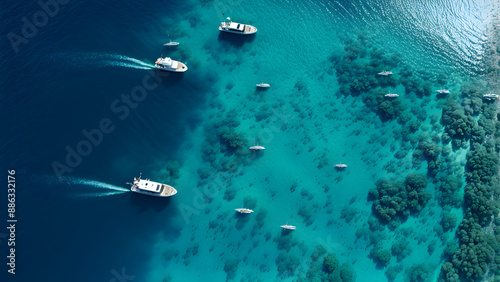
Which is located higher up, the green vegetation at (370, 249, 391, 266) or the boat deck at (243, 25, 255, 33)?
the boat deck at (243, 25, 255, 33)

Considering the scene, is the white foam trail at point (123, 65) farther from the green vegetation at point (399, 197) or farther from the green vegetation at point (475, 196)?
the green vegetation at point (475, 196)

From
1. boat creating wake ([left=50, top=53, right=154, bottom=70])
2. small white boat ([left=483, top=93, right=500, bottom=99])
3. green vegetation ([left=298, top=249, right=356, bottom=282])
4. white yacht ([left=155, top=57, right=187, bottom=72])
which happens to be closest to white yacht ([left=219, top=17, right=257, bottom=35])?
white yacht ([left=155, top=57, right=187, bottom=72])

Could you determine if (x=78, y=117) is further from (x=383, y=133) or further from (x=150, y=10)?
(x=383, y=133)

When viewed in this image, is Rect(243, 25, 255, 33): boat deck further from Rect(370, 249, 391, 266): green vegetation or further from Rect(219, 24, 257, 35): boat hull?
Rect(370, 249, 391, 266): green vegetation

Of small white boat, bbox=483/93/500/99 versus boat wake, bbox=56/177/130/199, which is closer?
boat wake, bbox=56/177/130/199

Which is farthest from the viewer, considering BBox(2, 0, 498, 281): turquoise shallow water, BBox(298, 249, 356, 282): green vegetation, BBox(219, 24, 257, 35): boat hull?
BBox(219, 24, 257, 35): boat hull

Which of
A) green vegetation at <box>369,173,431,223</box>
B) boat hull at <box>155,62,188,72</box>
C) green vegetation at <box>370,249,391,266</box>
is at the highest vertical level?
boat hull at <box>155,62,188,72</box>

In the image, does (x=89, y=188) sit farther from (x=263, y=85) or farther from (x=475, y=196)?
(x=475, y=196)
